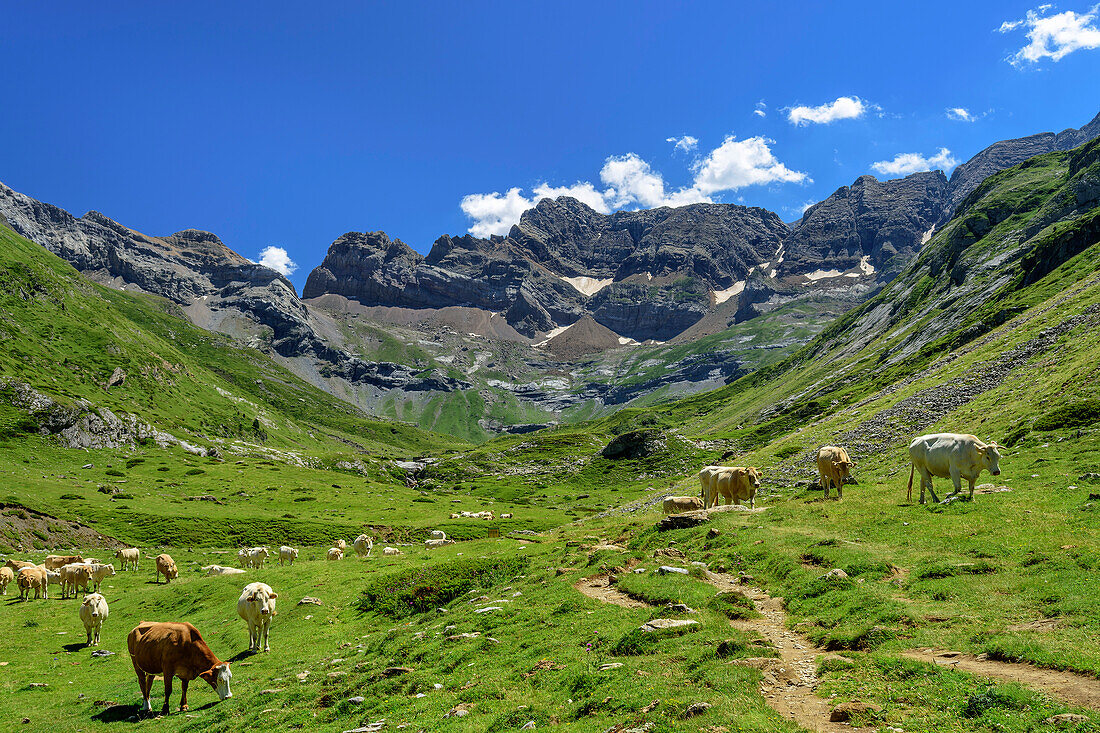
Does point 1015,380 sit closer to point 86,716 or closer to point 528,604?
point 528,604

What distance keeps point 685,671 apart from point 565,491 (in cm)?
12967

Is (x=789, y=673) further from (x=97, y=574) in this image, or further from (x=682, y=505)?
(x=97, y=574)

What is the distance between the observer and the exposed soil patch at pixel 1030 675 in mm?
9867

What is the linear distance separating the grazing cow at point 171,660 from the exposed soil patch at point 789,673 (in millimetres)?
18697

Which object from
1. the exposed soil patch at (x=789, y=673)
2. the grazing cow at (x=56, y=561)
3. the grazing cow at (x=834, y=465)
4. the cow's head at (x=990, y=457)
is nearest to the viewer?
the exposed soil patch at (x=789, y=673)

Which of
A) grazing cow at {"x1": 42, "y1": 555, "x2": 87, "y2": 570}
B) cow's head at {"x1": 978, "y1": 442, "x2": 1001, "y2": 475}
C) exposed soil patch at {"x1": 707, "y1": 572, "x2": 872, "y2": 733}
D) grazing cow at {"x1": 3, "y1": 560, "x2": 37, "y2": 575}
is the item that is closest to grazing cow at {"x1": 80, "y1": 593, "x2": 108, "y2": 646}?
grazing cow at {"x1": 42, "y1": 555, "x2": 87, "y2": 570}

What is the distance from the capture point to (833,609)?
17391 millimetres

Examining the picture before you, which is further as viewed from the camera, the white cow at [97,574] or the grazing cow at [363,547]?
the grazing cow at [363,547]

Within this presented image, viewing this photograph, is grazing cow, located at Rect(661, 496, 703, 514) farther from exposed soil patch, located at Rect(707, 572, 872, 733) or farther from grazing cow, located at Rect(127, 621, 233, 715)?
grazing cow, located at Rect(127, 621, 233, 715)

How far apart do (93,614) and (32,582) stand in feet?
53.7

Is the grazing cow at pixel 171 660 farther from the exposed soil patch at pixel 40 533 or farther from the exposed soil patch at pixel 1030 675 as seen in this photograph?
the exposed soil patch at pixel 40 533

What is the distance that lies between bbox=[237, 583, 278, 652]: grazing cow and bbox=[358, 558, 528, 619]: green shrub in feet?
17.4

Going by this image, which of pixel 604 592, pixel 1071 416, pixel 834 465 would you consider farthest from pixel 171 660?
pixel 1071 416

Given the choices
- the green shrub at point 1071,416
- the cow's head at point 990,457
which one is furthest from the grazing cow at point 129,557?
the green shrub at point 1071,416
